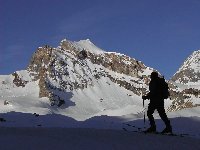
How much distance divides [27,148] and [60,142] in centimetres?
115

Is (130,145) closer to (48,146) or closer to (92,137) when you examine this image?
(92,137)

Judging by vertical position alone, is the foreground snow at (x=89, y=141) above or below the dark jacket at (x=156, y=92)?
below

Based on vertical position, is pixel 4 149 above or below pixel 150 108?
below

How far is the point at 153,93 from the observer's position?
15930mm

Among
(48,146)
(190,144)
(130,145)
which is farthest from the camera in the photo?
(190,144)

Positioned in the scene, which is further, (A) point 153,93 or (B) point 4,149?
(A) point 153,93

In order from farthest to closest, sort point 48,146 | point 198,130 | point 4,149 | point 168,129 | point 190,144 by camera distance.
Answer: point 198,130, point 168,129, point 190,144, point 48,146, point 4,149

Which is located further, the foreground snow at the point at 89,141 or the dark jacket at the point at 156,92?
the dark jacket at the point at 156,92

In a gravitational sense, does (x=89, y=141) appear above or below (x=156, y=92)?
below

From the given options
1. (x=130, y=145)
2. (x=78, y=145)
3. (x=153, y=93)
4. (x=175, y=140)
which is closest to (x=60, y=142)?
(x=78, y=145)

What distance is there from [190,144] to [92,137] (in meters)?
2.77

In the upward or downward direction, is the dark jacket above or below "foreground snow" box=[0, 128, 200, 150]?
above

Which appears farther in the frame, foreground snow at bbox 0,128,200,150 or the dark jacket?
the dark jacket

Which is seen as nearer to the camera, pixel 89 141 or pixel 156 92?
pixel 89 141
